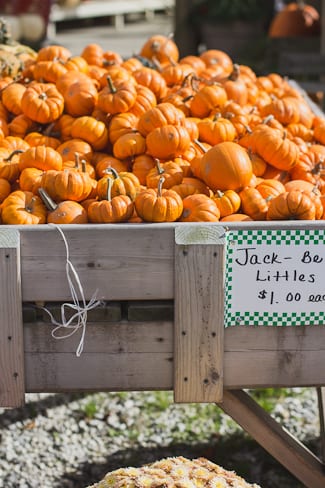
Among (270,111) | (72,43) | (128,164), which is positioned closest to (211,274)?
(128,164)

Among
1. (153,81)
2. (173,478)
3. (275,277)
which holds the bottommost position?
(173,478)

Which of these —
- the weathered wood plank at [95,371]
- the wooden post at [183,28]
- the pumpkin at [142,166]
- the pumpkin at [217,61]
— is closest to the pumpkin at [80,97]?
the pumpkin at [142,166]

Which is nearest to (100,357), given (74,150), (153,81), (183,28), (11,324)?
(11,324)

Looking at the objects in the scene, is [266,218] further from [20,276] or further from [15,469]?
[15,469]

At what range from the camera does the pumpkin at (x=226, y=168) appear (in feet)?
9.86

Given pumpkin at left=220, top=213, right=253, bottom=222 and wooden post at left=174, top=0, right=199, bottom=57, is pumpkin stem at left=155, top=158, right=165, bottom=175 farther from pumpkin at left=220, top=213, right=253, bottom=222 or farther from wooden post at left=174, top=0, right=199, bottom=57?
wooden post at left=174, top=0, right=199, bottom=57

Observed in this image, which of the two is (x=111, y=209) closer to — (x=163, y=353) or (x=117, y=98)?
(x=163, y=353)

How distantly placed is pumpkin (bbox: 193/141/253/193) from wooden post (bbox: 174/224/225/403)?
54 cm

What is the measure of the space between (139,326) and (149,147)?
0.94 m

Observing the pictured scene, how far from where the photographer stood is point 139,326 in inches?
103

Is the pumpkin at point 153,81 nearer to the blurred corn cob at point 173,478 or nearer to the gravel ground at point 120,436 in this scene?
the gravel ground at point 120,436

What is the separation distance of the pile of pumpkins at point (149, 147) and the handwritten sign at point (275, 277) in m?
0.26

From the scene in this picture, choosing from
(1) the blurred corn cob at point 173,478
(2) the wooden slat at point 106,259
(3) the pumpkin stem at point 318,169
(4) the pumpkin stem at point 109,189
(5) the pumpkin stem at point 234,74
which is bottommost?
(1) the blurred corn cob at point 173,478

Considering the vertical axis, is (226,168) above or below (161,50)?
below
